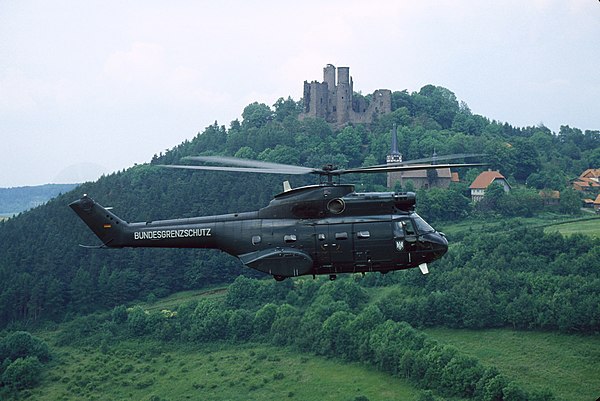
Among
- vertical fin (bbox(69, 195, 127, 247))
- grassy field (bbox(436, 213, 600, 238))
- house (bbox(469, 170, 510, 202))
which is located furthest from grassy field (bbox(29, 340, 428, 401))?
house (bbox(469, 170, 510, 202))

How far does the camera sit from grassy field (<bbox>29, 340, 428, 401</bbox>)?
55.4 meters

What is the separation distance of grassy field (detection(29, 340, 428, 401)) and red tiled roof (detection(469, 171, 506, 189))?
45109mm

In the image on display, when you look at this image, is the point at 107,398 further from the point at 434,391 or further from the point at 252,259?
the point at 252,259

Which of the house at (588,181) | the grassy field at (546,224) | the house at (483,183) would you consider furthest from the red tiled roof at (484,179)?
the house at (588,181)

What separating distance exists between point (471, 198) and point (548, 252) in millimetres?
21386

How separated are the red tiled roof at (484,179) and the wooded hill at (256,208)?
7.03 ft

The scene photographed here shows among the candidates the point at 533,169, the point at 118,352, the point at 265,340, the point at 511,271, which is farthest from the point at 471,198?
the point at 118,352

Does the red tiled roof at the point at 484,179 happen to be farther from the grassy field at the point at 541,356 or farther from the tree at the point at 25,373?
the tree at the point at 25,373

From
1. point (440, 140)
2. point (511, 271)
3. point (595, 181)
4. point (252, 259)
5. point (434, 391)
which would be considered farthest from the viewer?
point (440, 140)

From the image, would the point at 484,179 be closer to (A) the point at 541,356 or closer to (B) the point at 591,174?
(B) the point at 591,174

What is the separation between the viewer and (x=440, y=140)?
11369cm

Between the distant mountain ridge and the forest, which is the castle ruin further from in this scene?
the distant mountain ridge

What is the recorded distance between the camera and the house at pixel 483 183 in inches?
3782

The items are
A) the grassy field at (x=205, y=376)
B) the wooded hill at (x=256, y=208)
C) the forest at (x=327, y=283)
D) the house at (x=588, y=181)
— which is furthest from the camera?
the house at (x=588, y=181)
